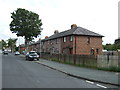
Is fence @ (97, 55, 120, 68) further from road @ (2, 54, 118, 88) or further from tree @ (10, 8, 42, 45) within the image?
tree @ (10, 8, 42, 45)

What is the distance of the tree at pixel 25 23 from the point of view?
55.7 m

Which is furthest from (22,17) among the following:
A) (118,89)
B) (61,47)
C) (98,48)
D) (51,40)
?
(118,89)

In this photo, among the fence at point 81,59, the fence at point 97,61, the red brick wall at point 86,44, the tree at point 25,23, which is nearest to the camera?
the fence at point 97,61

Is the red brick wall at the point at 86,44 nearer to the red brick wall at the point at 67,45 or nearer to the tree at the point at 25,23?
the red brick wall at the point at 67,45

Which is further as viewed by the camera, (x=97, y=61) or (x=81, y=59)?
(x=81, y=59)

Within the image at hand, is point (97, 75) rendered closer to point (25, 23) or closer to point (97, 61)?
point (97, 61)

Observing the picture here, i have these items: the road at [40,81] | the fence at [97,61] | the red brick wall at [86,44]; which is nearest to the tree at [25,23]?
the red brick wall at [86,44]

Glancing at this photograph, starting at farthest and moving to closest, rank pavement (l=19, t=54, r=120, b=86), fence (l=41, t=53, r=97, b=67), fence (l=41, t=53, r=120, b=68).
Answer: fence (l=41, t=53, r=97, b=67) → fence (l=41, t=53, r=120, b=68) → pavement (l=19, t=54, r=120, b=86)

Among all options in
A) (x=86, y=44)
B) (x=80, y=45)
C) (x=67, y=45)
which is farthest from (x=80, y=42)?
(x=67, y=45)

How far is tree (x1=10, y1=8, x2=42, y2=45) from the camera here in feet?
183

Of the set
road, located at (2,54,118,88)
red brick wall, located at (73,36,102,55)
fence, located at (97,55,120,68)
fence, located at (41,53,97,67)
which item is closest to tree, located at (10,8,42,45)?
red brick wall, located at (73,36,102,55)

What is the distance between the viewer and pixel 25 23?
2185 inches

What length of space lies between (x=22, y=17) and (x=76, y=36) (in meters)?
18.1

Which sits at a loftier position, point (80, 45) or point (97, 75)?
point (80, 45)
